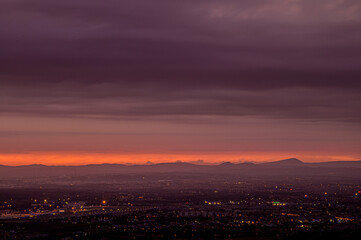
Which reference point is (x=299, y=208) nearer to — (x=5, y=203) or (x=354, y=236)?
(x=354, y=236)

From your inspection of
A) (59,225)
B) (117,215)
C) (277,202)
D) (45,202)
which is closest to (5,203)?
(45,202)

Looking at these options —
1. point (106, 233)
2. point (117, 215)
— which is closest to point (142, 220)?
point (117, 215)

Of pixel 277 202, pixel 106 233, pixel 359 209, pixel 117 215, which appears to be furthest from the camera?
pixel 277 202

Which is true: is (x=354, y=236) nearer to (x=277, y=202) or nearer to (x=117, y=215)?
(x=117, y=215)

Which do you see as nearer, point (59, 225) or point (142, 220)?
point (59, 225)

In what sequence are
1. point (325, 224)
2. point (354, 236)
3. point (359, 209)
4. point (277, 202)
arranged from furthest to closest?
point (277, 202) < point (359, 209) < point (325, 224) < point (354, 236)

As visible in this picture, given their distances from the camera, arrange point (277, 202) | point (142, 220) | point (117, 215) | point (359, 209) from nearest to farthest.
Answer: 1. point (142, 220)
2. point (117, 215)
3. point (359, 209)
4. point (277, 202)

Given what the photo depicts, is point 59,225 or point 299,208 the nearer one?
point 59,225

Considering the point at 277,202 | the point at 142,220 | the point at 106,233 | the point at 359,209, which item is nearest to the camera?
the point at 106,233
